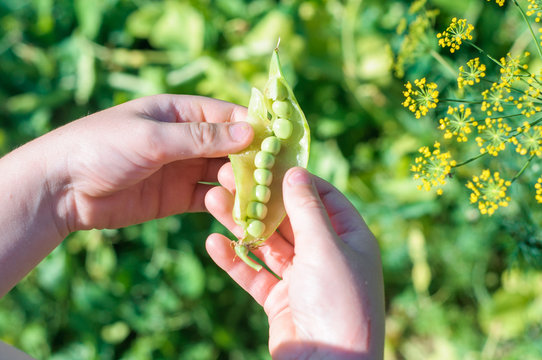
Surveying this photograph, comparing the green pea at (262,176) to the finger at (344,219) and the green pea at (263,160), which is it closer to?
the green pea at (263,160)

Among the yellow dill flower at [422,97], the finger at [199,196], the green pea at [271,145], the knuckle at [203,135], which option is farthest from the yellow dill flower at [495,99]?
the finger at [199,196]

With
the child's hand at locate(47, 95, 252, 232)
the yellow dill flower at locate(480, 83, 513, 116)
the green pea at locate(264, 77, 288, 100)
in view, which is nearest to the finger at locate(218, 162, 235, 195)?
the child's hand at locate(47, 95, 252, 232)

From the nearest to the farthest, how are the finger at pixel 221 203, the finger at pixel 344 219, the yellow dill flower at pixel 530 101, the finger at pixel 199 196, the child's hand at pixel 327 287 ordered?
the yellow dill flower at pixel 530 101 < the child's hand at pixel 327 287 < the finger at pixel 344 219 < the finger at pixel 221 203 < the finger at pixel 199 196

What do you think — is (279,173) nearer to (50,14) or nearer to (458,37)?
(458,37)

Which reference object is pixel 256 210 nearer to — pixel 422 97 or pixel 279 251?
pixel 279 251

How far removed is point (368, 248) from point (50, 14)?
2309 mm

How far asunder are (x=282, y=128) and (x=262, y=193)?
0.19 metres

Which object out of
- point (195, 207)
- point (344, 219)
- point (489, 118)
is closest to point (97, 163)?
point (195, 207)

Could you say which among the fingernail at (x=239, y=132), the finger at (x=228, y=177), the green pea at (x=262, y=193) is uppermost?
the fingernail at (x=239, y=132)

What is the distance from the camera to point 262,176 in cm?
133

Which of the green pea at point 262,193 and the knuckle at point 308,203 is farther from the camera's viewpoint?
the green pea at point 262,193

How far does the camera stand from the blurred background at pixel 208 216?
223 cm

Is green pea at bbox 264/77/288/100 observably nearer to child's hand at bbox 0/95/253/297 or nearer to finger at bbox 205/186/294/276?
child's hand at bbox 0/95/253/297

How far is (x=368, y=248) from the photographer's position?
1.25 meters
